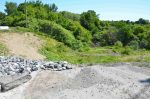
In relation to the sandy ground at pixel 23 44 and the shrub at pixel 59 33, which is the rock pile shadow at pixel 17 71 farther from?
the shrub at pixel 59 33

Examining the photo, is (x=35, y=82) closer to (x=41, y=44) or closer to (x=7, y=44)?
(x=7, y=44)

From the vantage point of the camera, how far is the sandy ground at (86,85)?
53.8 feet

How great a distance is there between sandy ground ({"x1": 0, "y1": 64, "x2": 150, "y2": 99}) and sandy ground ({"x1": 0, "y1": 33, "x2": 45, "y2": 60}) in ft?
50.3

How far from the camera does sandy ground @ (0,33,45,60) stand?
36156mm

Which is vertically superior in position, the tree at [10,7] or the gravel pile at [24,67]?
the tree at [10,7]

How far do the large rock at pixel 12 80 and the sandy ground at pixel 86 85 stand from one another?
8.9 inches

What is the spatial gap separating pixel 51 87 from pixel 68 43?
3546 centimetres

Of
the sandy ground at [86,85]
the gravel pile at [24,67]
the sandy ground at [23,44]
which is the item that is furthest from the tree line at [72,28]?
the sandy ground at [86,85]

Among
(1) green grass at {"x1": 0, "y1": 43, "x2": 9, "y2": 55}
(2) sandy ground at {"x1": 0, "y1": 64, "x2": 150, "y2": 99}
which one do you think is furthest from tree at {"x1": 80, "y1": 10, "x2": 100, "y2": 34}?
(2) sandy ground at {"x1": 0, "y1": 64, "x2": 150, "y2": 99}

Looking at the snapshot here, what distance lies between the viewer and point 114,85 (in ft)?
57.4

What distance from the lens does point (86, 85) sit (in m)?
17.7

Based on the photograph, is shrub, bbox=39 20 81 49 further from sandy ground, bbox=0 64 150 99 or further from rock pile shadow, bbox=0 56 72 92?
sandy ground, bbox=0 64 150 99

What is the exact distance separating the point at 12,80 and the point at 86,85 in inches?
137

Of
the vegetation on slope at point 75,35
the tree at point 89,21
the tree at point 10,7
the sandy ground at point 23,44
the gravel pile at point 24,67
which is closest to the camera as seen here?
the gravel pile at point 24,67
